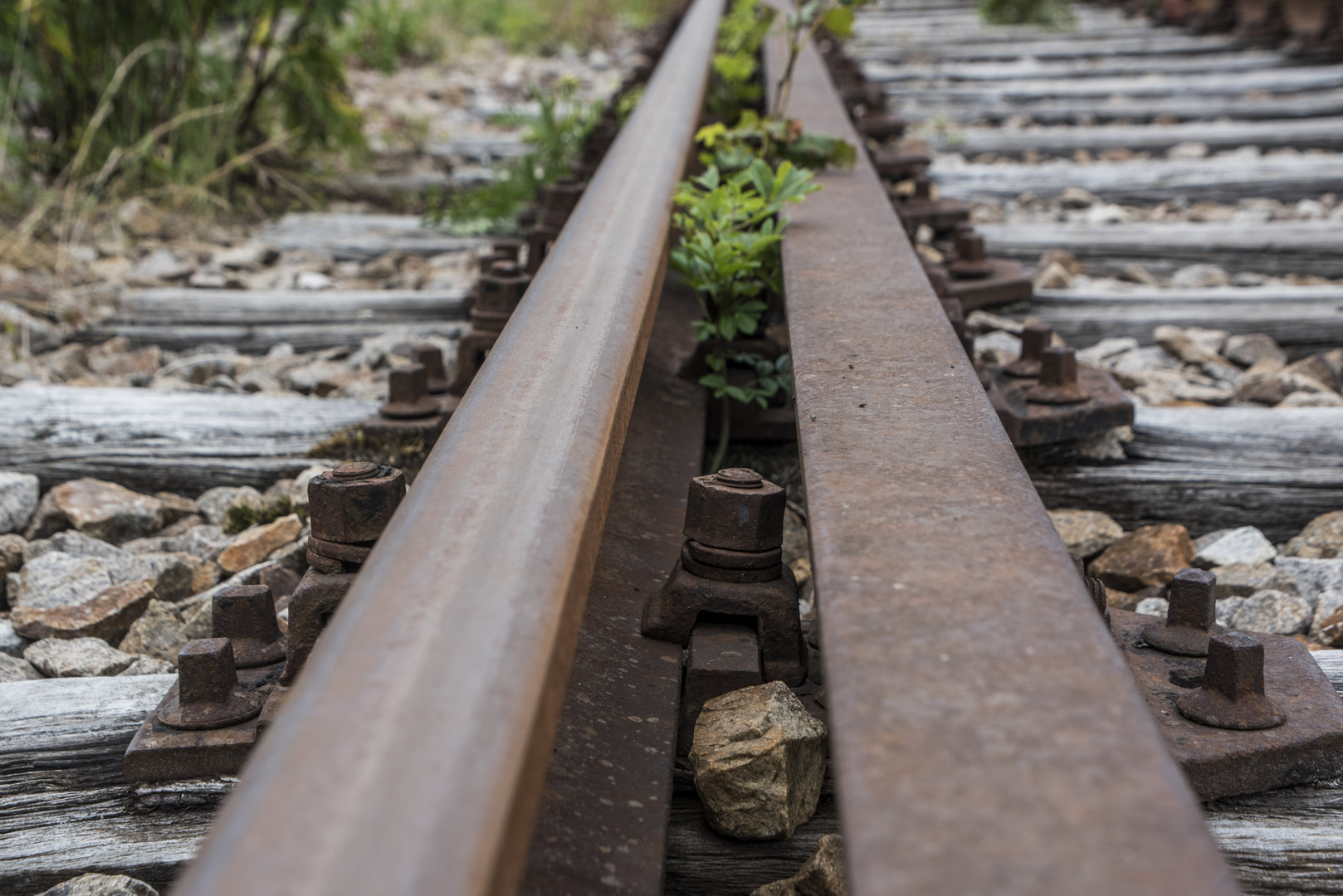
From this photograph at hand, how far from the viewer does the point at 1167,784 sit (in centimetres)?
66

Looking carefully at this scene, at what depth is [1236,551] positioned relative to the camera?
1.77m

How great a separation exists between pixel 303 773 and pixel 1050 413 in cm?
149

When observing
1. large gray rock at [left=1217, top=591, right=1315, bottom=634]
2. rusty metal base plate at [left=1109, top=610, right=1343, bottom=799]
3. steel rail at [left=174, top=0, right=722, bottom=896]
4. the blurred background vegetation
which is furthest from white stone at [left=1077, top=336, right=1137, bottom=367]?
the blurred background vegetation

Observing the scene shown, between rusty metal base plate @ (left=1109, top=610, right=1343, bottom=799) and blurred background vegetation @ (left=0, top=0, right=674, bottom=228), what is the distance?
11.9 ft

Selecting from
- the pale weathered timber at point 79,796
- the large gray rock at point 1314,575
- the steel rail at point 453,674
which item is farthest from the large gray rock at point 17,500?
the large gray rock at point 1314,575

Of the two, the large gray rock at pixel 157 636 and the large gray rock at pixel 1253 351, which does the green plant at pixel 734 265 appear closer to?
the large gray rock at pixel 157 636

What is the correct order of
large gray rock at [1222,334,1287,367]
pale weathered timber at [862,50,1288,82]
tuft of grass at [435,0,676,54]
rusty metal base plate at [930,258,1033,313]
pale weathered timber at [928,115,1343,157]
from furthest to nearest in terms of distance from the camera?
tuft of grass at [435,0,676,54], pale weathered timber at [862,50,1288,82], pale weathered timber at [928,115,1343,157], rusty metal base plate at [930,258,1033,313], large gray rock at [1222,334,1287,367]

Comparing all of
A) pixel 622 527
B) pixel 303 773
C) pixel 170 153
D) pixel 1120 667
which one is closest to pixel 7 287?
pixel 170 153

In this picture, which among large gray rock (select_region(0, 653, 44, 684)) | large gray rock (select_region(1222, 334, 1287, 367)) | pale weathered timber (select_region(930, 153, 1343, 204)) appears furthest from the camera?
pale weathered timber (select_region(930, 153, 1343, 204))

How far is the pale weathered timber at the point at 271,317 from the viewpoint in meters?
2.93

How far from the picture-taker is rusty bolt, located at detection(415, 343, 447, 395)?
2.04 meters

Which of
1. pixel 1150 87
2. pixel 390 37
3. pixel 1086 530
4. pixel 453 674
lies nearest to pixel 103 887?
pixel 453 674

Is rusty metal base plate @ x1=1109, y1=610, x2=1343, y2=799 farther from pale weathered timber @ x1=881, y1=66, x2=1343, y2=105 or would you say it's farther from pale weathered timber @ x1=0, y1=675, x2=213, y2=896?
pale weathered timber @ x1=881, y1=66, x2=1343, y2=105

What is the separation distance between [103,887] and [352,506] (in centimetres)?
41
